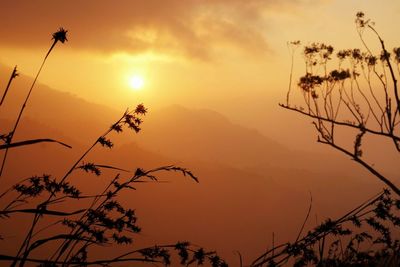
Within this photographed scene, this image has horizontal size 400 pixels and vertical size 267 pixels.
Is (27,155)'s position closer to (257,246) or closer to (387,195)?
(257,246)

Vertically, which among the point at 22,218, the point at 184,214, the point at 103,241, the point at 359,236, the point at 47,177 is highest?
the point at 184,214

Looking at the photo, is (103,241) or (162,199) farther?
(162,199)

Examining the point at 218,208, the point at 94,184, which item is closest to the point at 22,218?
the point at 94,184

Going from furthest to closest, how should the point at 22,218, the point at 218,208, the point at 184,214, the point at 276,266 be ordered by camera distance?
the point at 218,208
the point at 184,214
the point at 22,218
the point at 276,266

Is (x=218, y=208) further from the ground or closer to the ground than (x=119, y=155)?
closer to the ground

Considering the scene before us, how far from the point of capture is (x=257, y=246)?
15488 centimetres

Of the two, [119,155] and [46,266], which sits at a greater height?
[119,155]

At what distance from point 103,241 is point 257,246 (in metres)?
161

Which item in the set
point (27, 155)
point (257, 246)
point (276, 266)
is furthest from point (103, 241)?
point (27, 155)

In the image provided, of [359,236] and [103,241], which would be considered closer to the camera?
[103,241]

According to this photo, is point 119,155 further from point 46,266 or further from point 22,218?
point 46,266

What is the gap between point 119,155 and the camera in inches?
7766

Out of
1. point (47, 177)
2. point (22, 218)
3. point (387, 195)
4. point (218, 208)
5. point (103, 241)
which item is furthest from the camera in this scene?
point (218, 208)

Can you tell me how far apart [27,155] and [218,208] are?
9521cm
